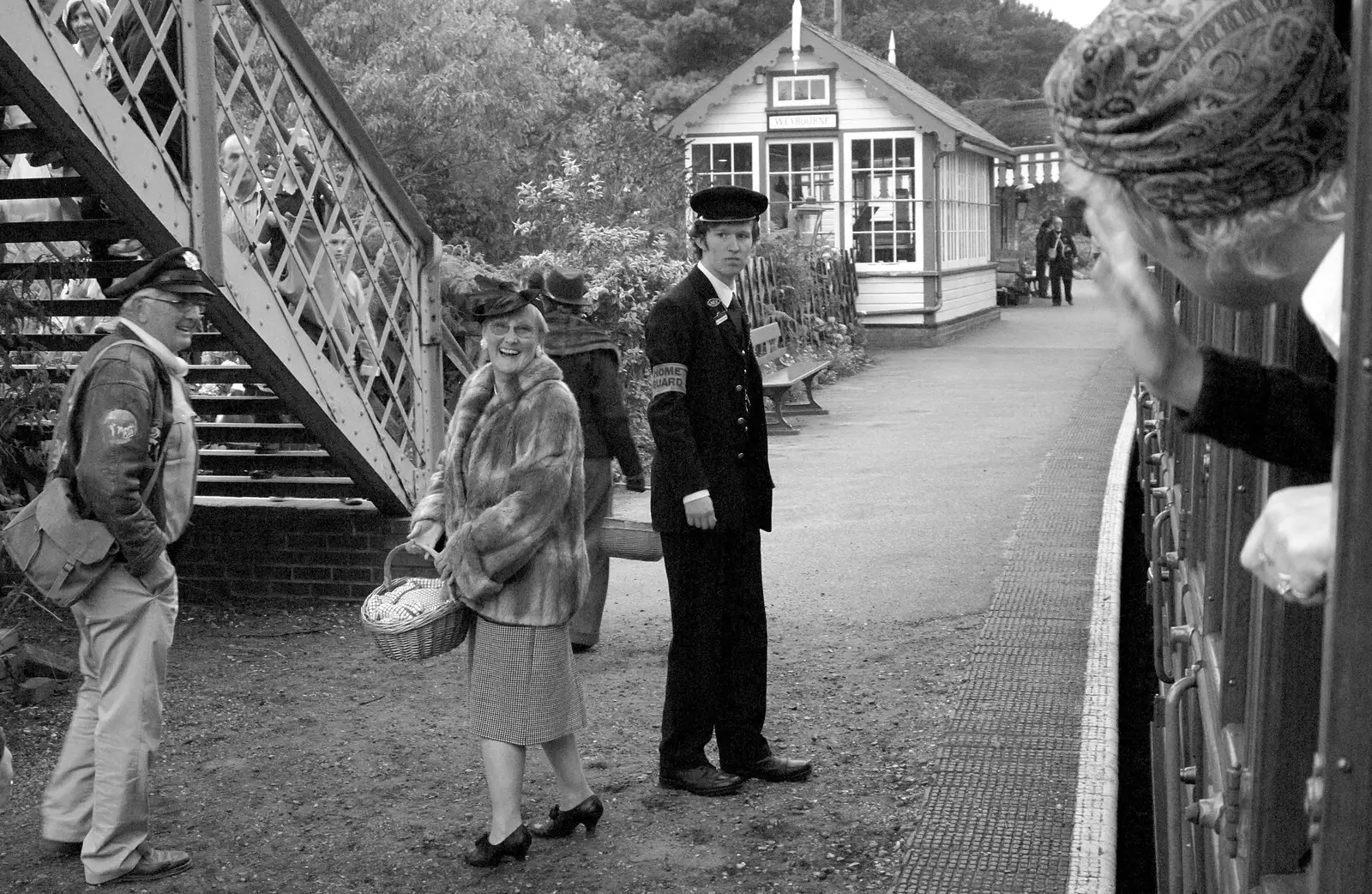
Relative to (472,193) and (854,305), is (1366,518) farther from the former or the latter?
(854,305)

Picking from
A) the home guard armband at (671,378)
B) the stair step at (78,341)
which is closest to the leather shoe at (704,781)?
the home guard armband at (671,378)

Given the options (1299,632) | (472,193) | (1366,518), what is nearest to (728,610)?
(1299,632)

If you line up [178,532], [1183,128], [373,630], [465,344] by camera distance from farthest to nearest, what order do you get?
[465,344]
[178,532]
[373,630]
[1183,128]

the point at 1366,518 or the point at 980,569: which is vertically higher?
the point at 1366,518

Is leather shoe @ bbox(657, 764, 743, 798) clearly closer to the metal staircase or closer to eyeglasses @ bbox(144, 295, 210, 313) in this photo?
eyeglasses @ bbox(144, 295, 210, 313)

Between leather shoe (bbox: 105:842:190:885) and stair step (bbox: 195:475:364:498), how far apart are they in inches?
136

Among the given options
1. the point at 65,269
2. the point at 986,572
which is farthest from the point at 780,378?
the point at 65,269

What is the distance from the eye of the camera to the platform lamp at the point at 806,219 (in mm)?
22375

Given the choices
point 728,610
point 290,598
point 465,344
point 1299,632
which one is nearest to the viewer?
point 1299,632

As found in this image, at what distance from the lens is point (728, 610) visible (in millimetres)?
5129

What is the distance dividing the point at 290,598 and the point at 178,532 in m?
3.40

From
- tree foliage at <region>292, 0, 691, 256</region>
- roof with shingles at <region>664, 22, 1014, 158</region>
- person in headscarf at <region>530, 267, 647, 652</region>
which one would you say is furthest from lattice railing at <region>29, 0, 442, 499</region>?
roof with shingles at <region>664, 22, 1014, 158</region>

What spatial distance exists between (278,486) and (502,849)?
4.07m

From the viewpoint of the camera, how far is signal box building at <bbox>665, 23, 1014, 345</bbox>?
23.9m
